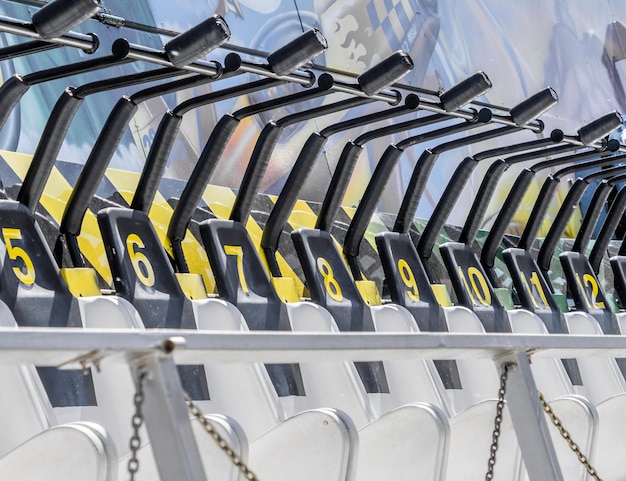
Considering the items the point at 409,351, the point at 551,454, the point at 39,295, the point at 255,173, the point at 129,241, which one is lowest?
the point at 551,454

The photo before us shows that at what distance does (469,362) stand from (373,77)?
874 mm

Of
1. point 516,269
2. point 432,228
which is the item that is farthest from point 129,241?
point 516,269

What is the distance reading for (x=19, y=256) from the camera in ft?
7.68

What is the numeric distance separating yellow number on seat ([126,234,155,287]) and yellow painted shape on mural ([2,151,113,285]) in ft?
0.57

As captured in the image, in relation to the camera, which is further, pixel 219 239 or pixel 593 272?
pixel 593 272

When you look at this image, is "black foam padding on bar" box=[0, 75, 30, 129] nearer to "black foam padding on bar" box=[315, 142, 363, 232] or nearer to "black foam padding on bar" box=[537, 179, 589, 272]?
"black foam padding on bar" box=[315, 142, 363, 232]

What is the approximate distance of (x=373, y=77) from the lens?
9.33 ft

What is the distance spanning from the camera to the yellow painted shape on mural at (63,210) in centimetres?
278

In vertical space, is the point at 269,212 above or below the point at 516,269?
above

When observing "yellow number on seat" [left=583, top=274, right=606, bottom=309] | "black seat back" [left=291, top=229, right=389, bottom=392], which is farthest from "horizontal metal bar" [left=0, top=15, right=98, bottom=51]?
"yellow number on seat" [left=583, top=274, right=606, bottom=309]

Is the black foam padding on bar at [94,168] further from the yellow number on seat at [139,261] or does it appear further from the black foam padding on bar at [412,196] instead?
the black foam padding on bar at [412,196]

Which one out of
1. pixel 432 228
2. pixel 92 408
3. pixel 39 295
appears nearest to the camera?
pixel 92 408

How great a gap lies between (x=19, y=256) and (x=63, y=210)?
1.60ft

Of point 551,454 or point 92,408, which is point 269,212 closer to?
point 92,408
